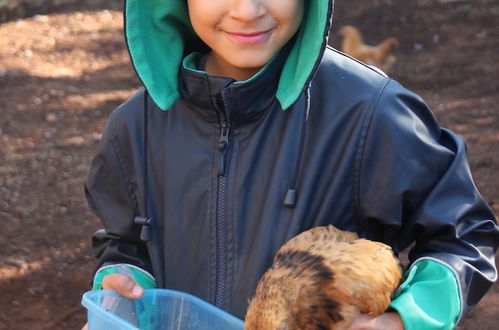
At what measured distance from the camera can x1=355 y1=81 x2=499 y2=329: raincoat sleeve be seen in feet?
5.86

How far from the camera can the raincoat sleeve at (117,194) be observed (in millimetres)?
2121

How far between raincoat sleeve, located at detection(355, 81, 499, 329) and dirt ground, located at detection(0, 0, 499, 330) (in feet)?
5.93

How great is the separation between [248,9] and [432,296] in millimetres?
760

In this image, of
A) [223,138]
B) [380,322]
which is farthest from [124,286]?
[380,322]

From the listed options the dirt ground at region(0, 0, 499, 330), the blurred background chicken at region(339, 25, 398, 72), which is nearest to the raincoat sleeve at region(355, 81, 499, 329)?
the dirt ground at region(0, 0, 499, 330)

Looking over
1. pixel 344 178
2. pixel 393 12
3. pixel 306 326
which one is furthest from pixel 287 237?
pixel 393 12

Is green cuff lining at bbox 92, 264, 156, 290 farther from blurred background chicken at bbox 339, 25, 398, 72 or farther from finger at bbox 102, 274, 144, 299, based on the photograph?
blurred background chicken at bbox 339, 25, 398, 72

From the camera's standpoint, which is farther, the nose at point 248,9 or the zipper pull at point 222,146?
the zipper pull at point 222,146

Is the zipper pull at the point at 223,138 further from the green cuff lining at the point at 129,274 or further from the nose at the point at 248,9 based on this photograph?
the green cuff lining at the point at 129,274

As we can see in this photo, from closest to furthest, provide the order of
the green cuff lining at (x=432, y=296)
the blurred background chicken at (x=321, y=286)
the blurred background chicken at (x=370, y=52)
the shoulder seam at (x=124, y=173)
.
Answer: the blurred background chicken at (x=321, y=286) → the green cuff lining at (x=432, y=296) → the shoulder seam at (x=124, y=173) → the blurred background chicken at (x=370, y=52)

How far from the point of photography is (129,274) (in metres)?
→ 2.07

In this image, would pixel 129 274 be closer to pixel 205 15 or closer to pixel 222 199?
pixel 222 199

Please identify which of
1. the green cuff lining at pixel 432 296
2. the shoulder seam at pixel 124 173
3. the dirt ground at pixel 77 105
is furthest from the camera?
the dirt ground at pixel 77 105

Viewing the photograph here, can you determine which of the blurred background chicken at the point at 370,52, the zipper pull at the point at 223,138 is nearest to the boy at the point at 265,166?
the zipper pull at the point at 223,138
